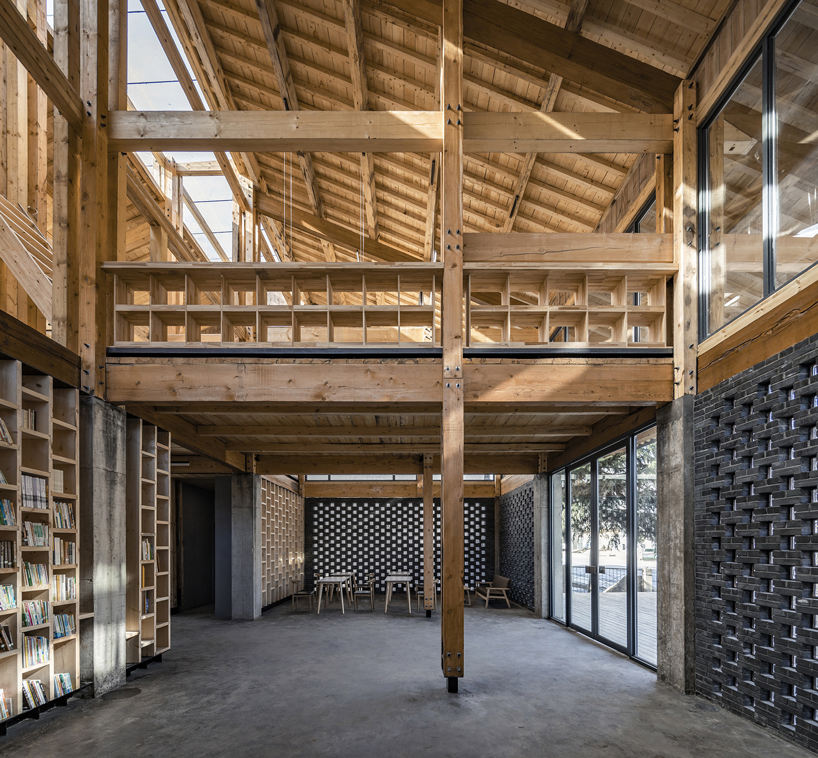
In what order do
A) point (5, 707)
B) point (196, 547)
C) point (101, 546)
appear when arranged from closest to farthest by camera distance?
point (5, 707), point (101, 546), point (196, 547)

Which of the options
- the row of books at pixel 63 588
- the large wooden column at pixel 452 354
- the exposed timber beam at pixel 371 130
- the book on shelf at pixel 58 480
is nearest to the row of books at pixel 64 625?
the row of books at pixel 63 588

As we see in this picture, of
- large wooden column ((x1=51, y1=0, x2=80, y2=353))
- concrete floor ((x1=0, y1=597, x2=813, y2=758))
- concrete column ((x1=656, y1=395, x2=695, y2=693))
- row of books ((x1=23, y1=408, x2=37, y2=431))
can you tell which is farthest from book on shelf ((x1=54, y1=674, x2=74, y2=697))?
concrete column ((x1=656, y1=395, x2=695, y2=693))

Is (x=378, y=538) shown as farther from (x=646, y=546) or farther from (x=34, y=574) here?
(x=34, y=574)

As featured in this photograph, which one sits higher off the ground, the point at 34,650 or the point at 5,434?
the point at 5,434

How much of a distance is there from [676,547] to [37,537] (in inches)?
216

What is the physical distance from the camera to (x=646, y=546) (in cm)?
729

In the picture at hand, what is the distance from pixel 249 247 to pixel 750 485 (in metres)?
9.65

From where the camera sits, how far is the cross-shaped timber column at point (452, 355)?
6.20 metres

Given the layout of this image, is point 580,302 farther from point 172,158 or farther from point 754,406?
point 172,158

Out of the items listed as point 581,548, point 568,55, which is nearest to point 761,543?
point 568,55

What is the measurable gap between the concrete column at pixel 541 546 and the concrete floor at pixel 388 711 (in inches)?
122

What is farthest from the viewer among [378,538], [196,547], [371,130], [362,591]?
[378,538]

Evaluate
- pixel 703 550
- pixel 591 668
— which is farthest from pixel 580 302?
pixel 591 668

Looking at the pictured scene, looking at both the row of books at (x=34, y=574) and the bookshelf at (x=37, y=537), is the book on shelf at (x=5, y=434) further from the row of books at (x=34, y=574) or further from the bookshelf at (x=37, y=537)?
the row of books at (x=34, y=574)
